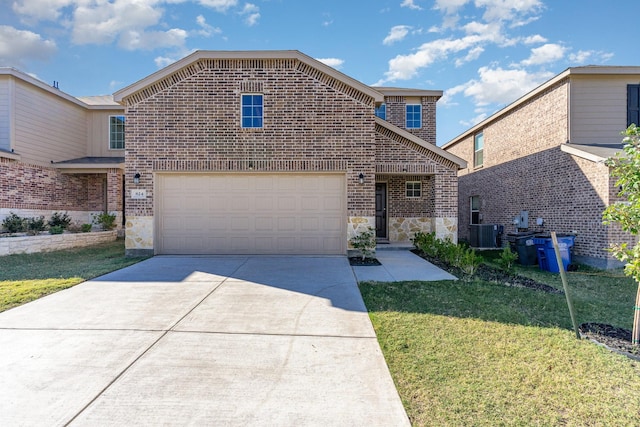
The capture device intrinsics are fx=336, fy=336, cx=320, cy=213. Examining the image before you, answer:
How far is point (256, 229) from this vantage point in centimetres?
988

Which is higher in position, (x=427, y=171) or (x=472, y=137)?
(x=472, y=137)

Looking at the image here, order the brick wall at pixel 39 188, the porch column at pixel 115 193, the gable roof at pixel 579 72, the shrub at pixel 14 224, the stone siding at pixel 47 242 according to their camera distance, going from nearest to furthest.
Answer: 1. the stone siding at pixel 47 242
2. the gable roof at pixel 579 72
3. the shrub at pixel 14 224
4. the brick wall at pixel 39 188
5. the porch column at pixel 115 193

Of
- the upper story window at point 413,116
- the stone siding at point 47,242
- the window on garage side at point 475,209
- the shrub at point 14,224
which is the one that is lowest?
the stone siding at point 47,242

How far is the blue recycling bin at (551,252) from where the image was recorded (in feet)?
30.8

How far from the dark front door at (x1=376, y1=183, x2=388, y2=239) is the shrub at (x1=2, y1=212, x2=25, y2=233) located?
1309 cm

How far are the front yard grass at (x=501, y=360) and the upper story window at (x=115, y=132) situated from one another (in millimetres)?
16147

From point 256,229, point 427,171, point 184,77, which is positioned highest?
point 184,77

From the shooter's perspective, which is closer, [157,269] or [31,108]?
[157,269]

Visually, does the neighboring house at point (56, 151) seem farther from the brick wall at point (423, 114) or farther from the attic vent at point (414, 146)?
the brick wall at point (423, 114)

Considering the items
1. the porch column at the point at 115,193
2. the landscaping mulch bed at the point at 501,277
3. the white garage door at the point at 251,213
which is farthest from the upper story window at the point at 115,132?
the landscaping mulch bed at the point at 501,277

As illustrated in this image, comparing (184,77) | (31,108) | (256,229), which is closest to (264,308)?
(256,229)

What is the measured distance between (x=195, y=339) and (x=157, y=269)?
457cm

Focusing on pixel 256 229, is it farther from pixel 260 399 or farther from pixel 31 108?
pixel 31 108

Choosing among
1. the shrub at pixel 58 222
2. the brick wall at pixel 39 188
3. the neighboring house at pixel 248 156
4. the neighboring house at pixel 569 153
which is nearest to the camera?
the neighboring house at pixel 569 153
